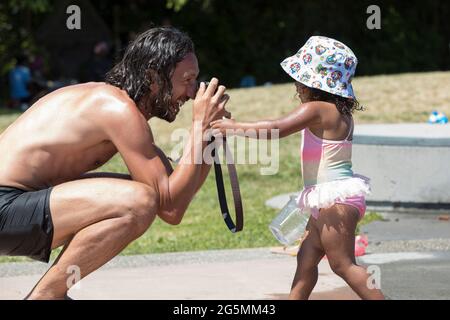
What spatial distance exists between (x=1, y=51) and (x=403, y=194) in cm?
1652

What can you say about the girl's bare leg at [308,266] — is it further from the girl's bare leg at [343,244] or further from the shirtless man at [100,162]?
the shirtless man at [100,162]

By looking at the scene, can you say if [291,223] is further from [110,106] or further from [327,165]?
[110,106]

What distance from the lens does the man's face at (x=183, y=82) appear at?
439 cm

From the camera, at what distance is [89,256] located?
4.22 meters

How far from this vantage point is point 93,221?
4.24 metres

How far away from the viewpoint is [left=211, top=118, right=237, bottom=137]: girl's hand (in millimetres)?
4367

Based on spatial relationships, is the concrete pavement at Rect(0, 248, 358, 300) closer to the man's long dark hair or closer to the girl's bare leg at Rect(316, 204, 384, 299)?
the girl's bare leg at Rect(316, 204, 384, 299)

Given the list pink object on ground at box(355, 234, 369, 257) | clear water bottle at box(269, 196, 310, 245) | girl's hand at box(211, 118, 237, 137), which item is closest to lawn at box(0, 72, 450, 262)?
pink object on ground at box(355, 234, 369, 257)

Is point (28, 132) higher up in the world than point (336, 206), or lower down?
higher up

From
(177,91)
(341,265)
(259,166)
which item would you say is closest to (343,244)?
(341,265)
